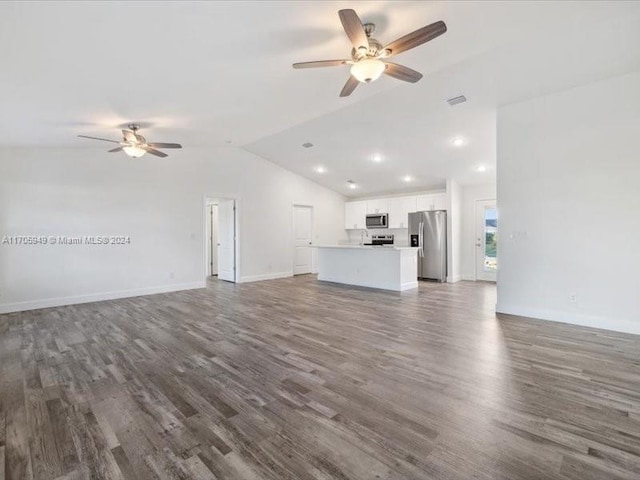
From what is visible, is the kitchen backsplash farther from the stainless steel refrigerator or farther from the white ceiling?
the white ceiling

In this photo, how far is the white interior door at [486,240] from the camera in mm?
7605

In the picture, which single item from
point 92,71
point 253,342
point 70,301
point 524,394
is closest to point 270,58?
point 92,71

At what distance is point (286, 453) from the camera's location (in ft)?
5.43

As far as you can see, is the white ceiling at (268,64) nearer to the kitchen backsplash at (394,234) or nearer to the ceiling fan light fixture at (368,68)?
the ceiling fan light fixture at (368,68)

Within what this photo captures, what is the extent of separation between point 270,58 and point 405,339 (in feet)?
10.6

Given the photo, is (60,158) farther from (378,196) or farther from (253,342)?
(378,196)

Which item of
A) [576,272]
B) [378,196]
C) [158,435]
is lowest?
[158,435]

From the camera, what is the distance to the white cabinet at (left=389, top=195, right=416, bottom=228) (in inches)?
339

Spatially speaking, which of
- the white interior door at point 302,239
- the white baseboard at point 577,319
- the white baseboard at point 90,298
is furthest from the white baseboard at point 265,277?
the white baseboard at point 577,319

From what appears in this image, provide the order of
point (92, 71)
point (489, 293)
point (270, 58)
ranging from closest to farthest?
point (92, 71)
point (270, 58)
point (489, 293)

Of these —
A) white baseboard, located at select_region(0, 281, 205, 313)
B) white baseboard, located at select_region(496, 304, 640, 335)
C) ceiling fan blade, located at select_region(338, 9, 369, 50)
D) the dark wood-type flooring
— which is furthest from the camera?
white baseboard, located at select_region(0, 281, 205, 313)

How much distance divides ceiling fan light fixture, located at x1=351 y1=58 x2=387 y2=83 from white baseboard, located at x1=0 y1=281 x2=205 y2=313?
5.75m

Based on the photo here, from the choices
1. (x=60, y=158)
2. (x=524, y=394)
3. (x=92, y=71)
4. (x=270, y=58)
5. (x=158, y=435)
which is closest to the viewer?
(x=158, y=435)

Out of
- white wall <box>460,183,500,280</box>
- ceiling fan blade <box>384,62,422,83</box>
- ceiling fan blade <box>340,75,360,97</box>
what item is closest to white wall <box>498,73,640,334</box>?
ceiling fan blade <box>384,62,422,83</box>
